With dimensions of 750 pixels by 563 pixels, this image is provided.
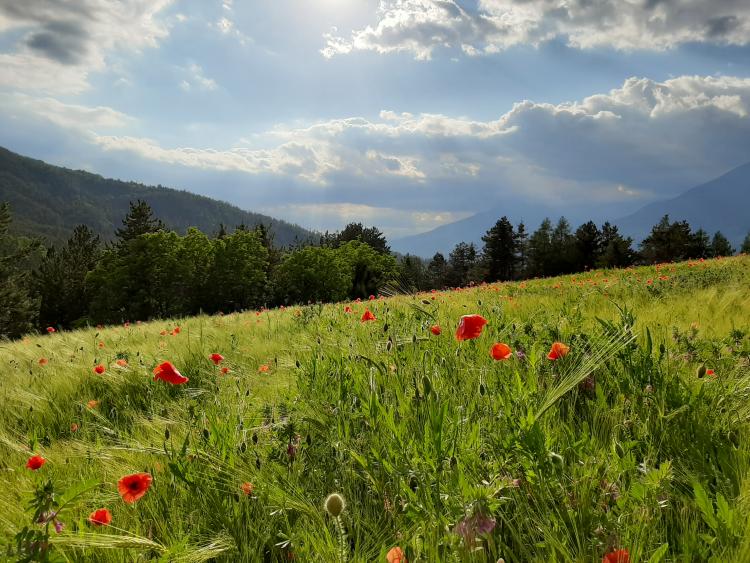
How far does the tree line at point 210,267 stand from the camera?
47156 mm

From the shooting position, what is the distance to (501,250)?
6981 cm

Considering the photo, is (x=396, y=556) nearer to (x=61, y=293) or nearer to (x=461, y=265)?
(x=61, y=293)

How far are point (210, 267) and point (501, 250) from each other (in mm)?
45449

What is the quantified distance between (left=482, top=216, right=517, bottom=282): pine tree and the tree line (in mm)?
167

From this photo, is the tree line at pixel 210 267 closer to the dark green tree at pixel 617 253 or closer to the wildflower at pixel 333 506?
the dark green tree at pixel 617 253

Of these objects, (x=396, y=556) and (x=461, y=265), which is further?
(x=461, y=265)

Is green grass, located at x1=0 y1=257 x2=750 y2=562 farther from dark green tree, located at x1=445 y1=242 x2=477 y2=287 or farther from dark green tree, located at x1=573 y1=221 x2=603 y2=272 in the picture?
dark green tree, located at x1=445 y1=242 x2=477 y2=287

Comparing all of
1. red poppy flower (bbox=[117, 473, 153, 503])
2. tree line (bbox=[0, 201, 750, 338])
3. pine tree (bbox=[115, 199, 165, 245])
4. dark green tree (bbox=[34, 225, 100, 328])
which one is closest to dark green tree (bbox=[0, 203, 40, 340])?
tree line (bbox=[0, 201, 750, 338])

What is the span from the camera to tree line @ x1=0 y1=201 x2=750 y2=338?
47156mm

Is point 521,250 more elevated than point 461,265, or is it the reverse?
point 521,250

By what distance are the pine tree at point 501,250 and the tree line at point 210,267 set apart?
17 cm

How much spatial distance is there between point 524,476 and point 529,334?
1.91 m

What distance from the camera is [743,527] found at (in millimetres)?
1180

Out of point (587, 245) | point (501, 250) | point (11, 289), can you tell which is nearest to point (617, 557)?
point (11, 289)
